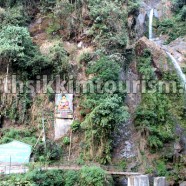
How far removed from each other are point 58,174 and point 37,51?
7.99m

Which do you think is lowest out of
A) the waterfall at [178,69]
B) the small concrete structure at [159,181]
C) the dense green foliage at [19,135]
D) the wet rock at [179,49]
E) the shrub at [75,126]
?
the small concrete structure at [159,181]

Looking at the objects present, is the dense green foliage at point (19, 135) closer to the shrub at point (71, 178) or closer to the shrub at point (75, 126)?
the shrub at point (75, 126)

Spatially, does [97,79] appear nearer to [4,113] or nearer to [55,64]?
[55,64]

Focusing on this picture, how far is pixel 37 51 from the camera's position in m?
20.4

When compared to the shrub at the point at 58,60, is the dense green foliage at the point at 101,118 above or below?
below

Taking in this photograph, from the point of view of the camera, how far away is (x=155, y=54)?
73.9ft

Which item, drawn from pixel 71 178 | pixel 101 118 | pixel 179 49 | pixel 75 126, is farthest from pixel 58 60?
pixel 179 49

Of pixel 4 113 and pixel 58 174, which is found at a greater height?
pixel 4 113

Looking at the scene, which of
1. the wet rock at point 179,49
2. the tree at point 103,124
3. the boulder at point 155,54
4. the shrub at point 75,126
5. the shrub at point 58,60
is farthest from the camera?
the wet rock at point 179,49

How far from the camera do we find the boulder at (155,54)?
71.6ft

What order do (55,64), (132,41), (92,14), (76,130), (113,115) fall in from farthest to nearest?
1. (132,41)
2. (92,14)
3. (55,64)
4. (76,130)
5. (113,115)

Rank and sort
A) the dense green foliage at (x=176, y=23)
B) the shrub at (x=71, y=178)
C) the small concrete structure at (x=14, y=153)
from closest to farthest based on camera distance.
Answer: the shrub at (x=71, y=178), the small concrete structure at (x=14, y=153), the dense green foliage at (x=176, y=23)

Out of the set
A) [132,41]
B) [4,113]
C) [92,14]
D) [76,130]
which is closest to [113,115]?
[76,130]

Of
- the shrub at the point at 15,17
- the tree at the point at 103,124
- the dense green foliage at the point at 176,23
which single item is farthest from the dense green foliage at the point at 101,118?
the dense green foliage at the point at 176,23
